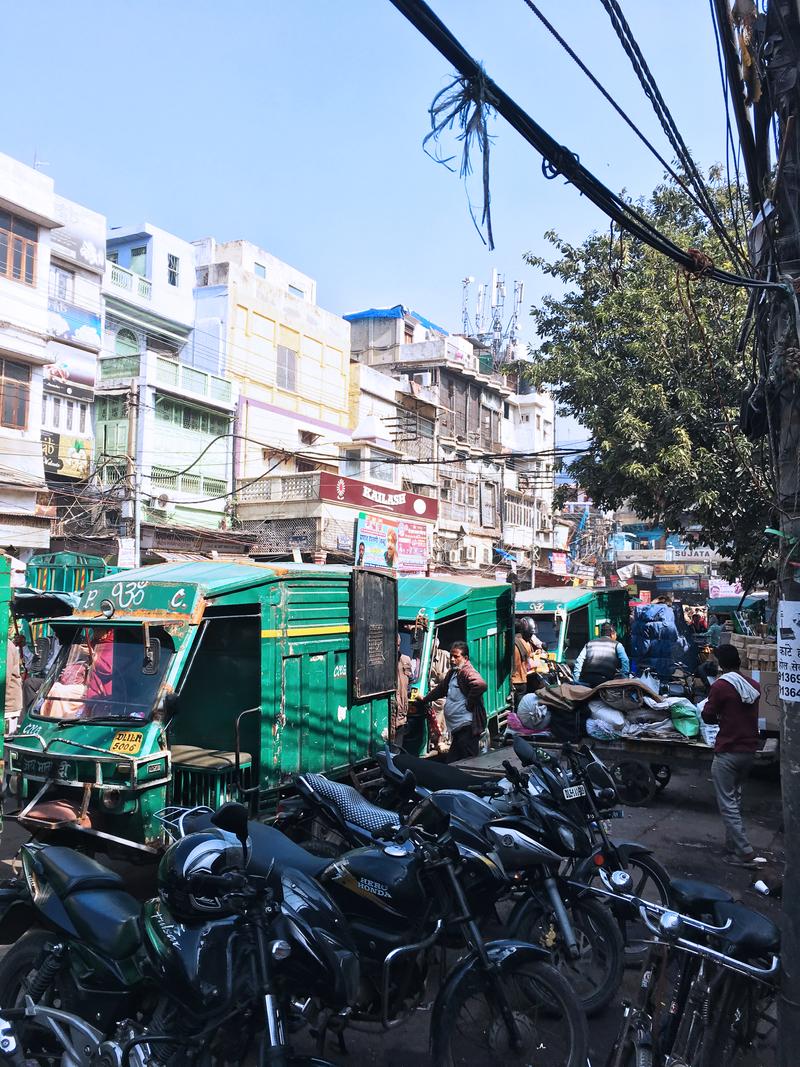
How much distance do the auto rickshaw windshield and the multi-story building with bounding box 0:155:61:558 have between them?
13.4 m

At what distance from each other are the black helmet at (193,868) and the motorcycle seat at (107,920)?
1.10 ft

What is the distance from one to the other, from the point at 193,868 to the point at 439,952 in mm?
1741

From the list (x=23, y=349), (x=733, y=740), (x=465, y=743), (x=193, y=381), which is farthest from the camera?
(x=193, y=381)

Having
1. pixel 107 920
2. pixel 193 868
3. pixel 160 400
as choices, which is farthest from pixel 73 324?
pixel 193 868

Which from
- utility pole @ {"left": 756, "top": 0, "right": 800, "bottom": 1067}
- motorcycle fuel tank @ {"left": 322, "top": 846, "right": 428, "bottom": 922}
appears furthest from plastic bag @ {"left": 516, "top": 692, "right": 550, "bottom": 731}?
utility pole @ {"left": 756, "top": 0, "right": 800, "bottom": 1067}

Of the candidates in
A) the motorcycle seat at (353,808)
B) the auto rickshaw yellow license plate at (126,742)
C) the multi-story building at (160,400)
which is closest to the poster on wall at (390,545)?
the multi-story building at (160,400)

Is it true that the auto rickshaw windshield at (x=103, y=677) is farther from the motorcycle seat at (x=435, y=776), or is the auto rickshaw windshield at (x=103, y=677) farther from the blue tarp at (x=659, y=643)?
the blue tarp at (x=659, y=643)

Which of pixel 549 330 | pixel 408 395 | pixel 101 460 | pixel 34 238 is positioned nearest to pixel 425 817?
pixel 549 330

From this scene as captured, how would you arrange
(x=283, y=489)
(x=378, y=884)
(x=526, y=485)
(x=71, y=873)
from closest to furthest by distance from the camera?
(x=71, y=873) → (x=378, y=884) → (x=283, y=489) → (x=526, y=485)

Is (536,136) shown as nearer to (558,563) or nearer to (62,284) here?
(62,284)

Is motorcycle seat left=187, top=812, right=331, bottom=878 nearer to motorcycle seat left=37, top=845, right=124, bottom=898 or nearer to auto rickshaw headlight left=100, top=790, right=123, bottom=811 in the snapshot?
motorcycle seat left=37, top=845, right=124, bottom=898

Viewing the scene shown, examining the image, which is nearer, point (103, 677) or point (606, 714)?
point (103, 677)

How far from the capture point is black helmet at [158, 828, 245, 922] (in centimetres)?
313

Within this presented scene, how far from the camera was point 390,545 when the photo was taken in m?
24.9
